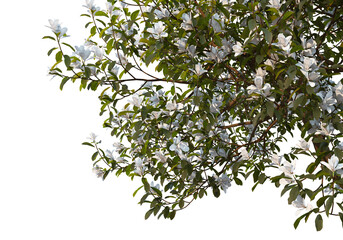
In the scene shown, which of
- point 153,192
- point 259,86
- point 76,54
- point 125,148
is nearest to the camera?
point 259,86

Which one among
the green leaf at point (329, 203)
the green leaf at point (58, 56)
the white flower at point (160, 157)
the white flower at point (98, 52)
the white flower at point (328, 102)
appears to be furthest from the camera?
the white flower at point (160, 157)

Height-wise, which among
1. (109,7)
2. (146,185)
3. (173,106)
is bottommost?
(146,185)

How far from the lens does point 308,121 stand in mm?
2387

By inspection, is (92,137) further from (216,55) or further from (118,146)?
(216,55)

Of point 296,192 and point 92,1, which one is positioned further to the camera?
point 92,1

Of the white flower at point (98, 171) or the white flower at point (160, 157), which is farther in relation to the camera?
the white flower at point (98, 171)

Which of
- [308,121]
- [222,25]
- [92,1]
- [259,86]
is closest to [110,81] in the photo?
[92,1]

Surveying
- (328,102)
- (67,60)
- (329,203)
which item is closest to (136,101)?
(67,60)

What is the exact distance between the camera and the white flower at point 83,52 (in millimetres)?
2325

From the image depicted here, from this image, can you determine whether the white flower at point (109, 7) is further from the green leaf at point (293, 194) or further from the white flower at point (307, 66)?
the green leaf at point (293, 194)

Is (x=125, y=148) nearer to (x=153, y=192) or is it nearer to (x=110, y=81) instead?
(x=153, y=192)

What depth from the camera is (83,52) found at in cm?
234

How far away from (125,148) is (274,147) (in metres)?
1.55

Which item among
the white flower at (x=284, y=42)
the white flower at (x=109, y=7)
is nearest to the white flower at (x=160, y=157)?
the white flower at (x=109, y=7)
